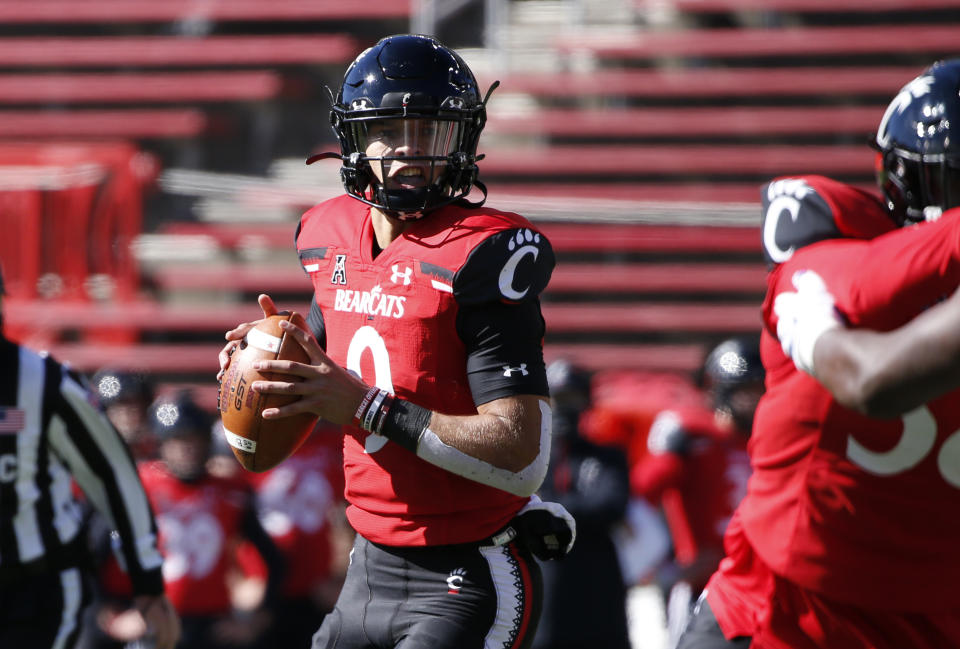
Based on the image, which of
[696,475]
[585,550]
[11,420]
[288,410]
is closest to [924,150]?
[288,410]

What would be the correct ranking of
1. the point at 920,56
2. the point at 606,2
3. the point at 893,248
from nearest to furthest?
the point at 893,248
the point at 920,56
the point at 606,2

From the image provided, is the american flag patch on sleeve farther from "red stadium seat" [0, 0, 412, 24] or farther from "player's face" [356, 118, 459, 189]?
"red stadium seat" [0, 0, 412, 24]

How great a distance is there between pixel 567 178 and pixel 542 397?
8430 millimetres

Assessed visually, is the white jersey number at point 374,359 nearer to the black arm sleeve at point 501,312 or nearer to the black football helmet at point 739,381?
the black arm sleeve at point 501,312

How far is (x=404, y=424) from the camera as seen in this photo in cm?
263

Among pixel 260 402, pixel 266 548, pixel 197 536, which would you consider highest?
pixel 260 402

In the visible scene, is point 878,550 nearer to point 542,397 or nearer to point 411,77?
point 542,397

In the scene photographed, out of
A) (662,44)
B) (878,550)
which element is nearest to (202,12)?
(662,44)

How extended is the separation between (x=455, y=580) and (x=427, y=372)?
42 cm

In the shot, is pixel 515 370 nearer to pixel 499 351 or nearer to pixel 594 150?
pixel 499 351

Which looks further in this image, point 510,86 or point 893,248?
point 510,86

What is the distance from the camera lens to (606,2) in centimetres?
1134

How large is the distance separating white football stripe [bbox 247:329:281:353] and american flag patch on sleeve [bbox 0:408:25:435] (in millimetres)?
1200

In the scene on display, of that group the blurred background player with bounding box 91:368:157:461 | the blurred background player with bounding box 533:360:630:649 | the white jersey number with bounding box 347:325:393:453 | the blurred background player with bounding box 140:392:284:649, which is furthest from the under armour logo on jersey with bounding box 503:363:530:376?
the blurred background player with bounding box 91:368:157:461
